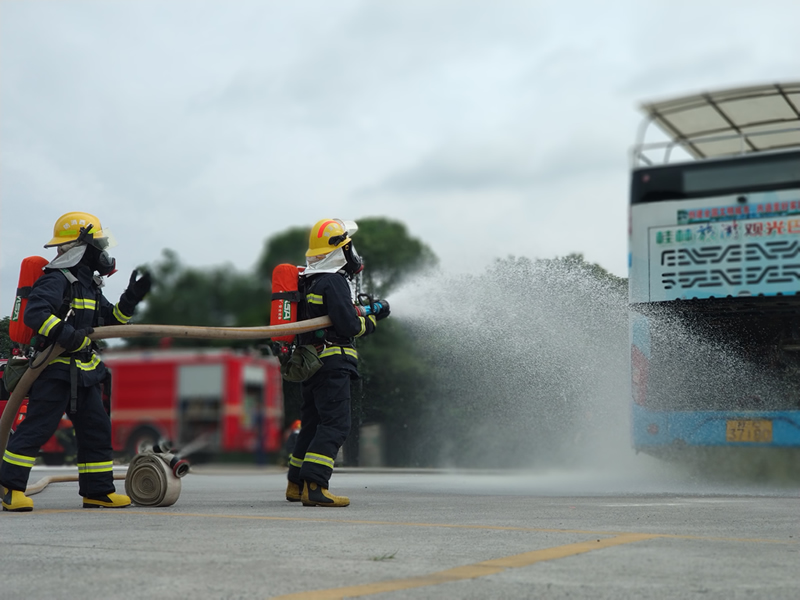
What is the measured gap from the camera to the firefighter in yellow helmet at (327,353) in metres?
7.13

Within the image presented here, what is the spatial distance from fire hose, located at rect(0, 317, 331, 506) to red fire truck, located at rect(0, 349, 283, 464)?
190 inches

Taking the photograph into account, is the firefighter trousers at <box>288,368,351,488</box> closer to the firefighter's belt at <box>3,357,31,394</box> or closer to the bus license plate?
the firefighter's belt at <box>3,357,31,394</box>

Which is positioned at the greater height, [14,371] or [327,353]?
[327,353]

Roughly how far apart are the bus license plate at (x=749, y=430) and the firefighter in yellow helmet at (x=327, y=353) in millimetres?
4965

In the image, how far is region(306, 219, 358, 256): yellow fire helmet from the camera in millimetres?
7449

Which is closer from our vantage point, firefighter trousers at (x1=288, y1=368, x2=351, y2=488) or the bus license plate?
firefighter trousers at (x1=288, y1=368, x2=351, y2=488)

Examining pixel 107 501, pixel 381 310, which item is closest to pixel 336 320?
pixel 381 310

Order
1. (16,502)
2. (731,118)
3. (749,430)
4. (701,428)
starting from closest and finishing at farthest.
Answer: (16,502) < (749,430) < (701,428) < (731,118)

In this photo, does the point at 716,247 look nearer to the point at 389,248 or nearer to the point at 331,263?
the point at 331,263

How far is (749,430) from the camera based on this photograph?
10836mm

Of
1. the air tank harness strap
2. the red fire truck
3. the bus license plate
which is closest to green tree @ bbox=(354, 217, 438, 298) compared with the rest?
the red fire truck

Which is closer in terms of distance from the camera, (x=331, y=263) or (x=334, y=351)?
(x=334, y=351)

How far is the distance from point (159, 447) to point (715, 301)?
252 inches

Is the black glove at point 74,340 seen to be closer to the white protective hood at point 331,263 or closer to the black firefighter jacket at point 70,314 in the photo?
the black firefighter jacket at point 70,314
